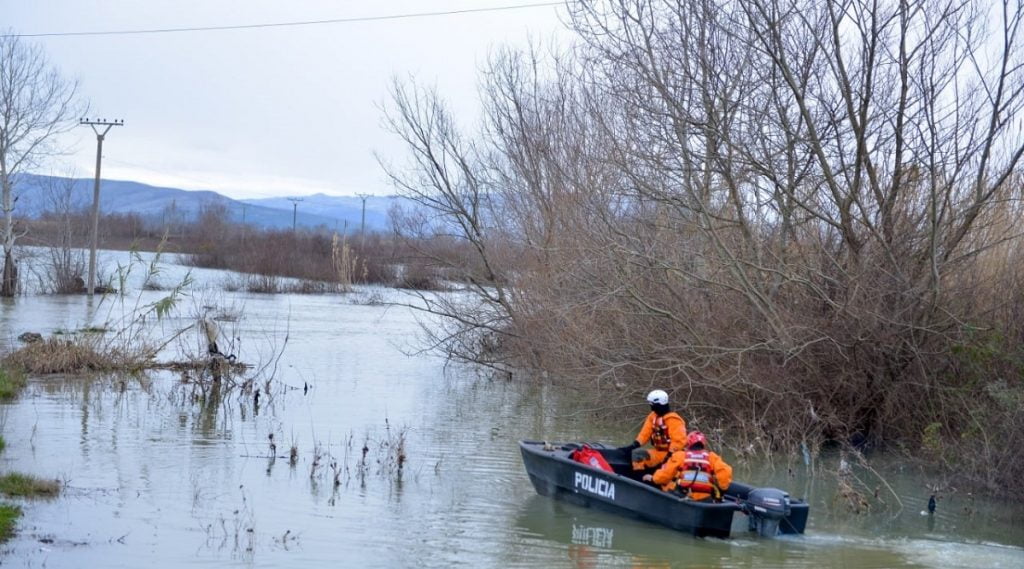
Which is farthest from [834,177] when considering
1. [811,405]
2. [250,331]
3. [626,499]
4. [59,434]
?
[250,331]

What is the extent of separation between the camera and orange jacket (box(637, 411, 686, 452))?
1192 cm

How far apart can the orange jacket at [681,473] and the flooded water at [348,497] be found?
45 centimetres

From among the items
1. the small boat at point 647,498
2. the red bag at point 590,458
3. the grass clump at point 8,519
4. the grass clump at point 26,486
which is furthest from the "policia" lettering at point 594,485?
the grass clump at point 8,519

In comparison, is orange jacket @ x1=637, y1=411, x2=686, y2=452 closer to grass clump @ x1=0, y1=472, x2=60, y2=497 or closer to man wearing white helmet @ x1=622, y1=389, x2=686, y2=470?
man wearing white helmet @ x1=622, y1=389, x2=686, y2=470

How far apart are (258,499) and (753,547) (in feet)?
16.7

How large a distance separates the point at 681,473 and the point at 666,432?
3.00 ft

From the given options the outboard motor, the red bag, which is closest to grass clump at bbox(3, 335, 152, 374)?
the red bag

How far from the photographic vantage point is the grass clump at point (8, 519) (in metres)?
9.21

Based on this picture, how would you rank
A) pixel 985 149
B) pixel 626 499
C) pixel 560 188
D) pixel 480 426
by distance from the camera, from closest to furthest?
pixel 626 499 < pixel 985 149 < pixel 480 426 < pixel 560 188

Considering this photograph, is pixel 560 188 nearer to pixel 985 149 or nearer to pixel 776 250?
pixel 776 250

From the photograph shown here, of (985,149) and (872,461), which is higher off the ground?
(985,149)

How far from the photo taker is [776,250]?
1664 centimetres

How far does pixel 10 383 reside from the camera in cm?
1830

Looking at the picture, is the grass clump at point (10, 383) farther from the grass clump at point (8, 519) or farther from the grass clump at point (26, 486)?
the grass clump at point (8, 519)
